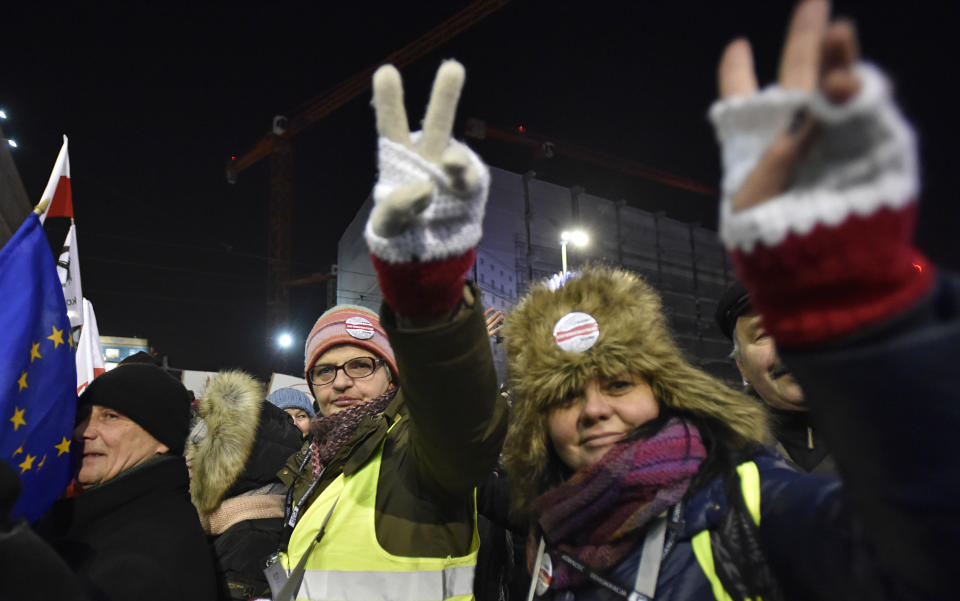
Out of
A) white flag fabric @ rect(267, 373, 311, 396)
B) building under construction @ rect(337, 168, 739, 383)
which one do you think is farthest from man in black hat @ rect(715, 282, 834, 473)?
building under construction @ rect(337, 168, 739, 383)

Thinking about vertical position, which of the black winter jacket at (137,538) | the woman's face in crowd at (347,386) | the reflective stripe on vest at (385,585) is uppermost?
the woman's face in crowd at (347,386)

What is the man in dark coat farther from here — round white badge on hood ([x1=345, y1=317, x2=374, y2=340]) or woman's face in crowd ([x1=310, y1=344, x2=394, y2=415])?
round white badge on hood ([x1=345, y1=317, x2=374, y2=340])

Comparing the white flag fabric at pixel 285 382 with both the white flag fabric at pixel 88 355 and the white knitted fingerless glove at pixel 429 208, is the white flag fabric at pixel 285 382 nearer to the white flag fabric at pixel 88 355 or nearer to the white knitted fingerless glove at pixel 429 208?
the white flag fabric at pixel 88 355

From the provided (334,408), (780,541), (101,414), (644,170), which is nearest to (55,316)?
(101,414)

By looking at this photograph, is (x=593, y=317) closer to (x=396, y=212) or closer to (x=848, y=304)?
(x=396, y=212)

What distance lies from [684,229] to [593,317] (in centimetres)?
3224

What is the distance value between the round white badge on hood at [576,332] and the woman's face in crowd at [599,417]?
130mm

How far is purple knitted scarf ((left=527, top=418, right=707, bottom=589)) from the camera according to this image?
1.42m

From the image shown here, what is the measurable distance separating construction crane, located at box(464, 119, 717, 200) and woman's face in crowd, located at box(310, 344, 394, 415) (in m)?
Result: 40.2

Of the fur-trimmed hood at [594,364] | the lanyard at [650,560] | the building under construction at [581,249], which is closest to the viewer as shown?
the lanyard at [650,560]

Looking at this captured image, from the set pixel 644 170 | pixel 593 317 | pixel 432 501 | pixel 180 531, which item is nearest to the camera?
pixel 432 501

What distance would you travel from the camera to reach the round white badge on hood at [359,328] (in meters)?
2.49

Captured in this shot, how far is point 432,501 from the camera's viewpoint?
5.59 ft

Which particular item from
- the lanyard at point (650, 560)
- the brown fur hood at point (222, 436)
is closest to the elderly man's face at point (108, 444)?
the brown fur hood at point (222, 436)
